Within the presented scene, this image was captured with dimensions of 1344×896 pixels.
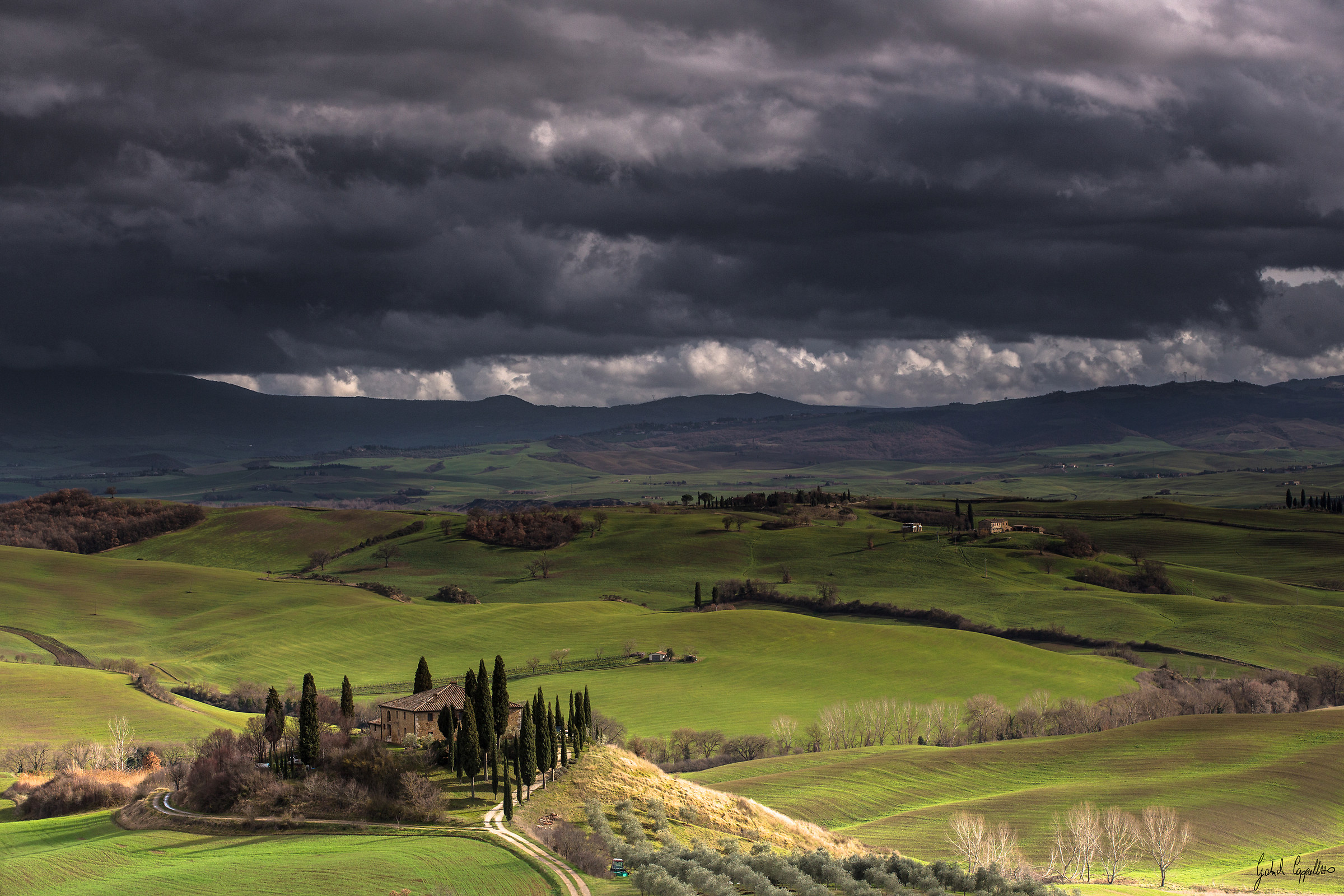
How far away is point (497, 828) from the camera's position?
5450 centimetres

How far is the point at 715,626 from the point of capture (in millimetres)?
151875

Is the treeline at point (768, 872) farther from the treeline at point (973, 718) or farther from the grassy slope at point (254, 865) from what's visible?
the treeline at point (973, 718)

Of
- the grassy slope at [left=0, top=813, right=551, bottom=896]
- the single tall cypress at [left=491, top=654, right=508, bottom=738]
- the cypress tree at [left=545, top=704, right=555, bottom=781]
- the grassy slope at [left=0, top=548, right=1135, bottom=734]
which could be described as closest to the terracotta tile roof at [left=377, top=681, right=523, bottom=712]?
the single tall cypress at [left=491, top=654, right=508, bottom=738]

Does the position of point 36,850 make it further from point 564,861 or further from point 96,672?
point 96,672

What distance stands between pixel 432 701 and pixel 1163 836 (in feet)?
150

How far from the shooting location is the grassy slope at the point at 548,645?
122312 millimetres

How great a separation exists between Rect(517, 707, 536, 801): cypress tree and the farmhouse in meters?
6.61

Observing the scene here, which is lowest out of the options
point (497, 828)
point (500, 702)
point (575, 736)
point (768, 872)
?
point (768, 872)

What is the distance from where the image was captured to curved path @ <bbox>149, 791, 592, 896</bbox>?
46219 millimetres

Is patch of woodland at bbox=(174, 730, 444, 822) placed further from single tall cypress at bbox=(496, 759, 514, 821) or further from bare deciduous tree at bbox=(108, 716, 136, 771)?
bare deciduous tree at bbox=(108, 716, 136, 771)

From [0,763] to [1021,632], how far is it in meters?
126

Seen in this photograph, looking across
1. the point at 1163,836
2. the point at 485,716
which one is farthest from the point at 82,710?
the point at 1163,836

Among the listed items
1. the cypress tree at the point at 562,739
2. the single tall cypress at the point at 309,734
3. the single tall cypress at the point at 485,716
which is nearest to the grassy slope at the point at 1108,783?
the cypress tree at the point at 562,739

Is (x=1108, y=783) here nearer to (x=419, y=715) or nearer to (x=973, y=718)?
(x=973, y=718)
